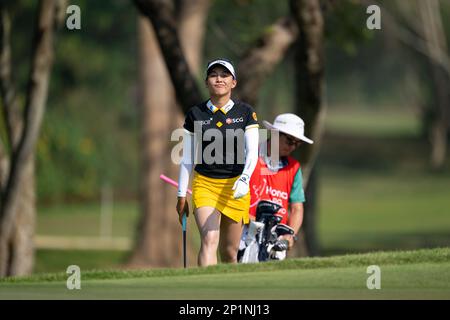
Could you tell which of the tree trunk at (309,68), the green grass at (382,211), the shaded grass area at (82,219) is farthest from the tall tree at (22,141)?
the shaded grass area at (82,219)

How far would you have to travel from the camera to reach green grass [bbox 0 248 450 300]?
8.52 metres

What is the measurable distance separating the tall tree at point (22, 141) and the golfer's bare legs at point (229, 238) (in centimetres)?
800

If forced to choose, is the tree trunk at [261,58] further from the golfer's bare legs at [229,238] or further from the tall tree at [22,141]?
the golfer's bare legs at [229,238]

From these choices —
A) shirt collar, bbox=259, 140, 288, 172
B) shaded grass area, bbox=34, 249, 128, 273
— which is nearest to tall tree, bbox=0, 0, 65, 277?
shirt collar, bbox=259, 140, 288, 172

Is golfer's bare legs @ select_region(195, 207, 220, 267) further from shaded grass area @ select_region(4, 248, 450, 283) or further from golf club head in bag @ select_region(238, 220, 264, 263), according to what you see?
golf club head in bag @ select_region(238, 220, 264, 263)

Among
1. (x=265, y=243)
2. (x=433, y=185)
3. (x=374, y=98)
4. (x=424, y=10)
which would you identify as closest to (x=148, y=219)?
(x=424, y=10)

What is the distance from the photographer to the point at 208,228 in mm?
10312

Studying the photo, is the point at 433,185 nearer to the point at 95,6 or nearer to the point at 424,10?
the point at 424,10

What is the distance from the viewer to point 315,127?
16812 millimetres

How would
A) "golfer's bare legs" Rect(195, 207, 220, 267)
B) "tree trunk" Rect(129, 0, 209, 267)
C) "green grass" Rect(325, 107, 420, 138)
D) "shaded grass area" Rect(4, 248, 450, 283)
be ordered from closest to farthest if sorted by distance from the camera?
1. "shaded grass area" Rect(4, 248, 450, 283)
2. "golfer's bare legs" Rect(195, 207, 220, 267)
3. "tree trunk" Rect(129, 0, 209, 267)
4. "green grass" Rect(325, 107, 420, 138)

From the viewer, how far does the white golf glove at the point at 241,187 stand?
9898 mm

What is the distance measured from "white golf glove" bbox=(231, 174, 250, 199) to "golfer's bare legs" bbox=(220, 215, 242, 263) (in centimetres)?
58

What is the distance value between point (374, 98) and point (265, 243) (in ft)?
363

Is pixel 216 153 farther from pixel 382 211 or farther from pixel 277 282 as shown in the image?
pixel 382 211
